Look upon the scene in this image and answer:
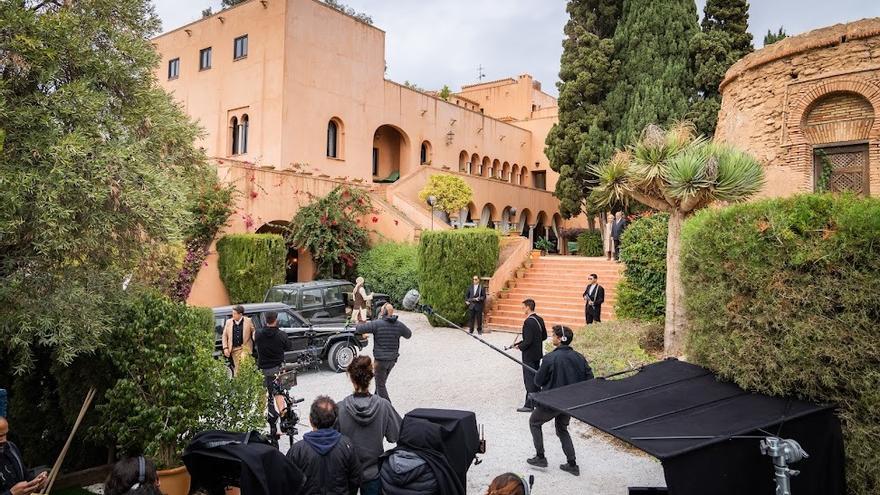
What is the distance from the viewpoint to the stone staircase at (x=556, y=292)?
17688 mm

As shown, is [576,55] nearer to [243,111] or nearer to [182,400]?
[243,111]

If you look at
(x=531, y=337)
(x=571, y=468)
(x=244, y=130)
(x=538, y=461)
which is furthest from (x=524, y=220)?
(x=571, y=468)

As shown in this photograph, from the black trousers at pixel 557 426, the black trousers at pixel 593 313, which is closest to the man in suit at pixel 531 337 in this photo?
the black trousers at pixel 557 426

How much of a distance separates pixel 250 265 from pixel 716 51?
70.0 feet

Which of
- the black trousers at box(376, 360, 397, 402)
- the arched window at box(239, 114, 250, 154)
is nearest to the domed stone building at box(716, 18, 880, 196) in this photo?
the black trousers at box(376, 360, 397, 402)

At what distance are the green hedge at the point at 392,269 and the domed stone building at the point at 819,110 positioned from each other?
11.7 metres

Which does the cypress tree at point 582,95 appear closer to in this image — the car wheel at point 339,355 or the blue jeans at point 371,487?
the car wheel at point 339,355

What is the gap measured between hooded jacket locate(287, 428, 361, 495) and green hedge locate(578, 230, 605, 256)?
89.9 ft

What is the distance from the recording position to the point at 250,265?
19.7 meters

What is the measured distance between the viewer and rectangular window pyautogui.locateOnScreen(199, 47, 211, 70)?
29.4 meters

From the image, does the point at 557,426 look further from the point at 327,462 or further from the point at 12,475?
the point at 12,475

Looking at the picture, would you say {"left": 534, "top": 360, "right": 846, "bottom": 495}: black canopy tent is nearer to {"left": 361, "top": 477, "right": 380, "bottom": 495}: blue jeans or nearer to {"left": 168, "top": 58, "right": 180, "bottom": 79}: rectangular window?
{"left": 361, "top": 477, "right": 380, "bottom": 495}: blue jeans

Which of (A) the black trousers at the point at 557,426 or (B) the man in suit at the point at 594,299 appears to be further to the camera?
(B) the man in suit at the point at 594,299

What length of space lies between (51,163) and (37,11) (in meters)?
1.89
